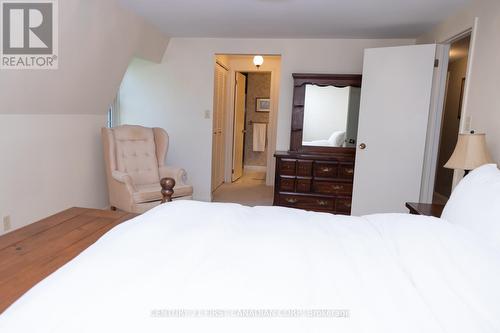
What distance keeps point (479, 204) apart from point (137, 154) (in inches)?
124

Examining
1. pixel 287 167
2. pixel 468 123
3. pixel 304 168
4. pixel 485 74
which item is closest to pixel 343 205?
pixel 304 168

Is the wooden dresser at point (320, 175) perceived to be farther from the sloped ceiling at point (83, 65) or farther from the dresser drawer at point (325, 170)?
the sloped ceiling at point (83, 65)

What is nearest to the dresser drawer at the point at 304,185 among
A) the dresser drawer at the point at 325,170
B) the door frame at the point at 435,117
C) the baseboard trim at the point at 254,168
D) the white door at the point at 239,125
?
the dresser drawer at the point at 325,170

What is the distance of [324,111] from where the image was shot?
13.2 feet

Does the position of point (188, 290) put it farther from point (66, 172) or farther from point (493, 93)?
point (66, 172)

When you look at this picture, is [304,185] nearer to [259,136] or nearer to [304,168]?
[304,168]

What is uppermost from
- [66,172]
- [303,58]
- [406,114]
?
[303,58]

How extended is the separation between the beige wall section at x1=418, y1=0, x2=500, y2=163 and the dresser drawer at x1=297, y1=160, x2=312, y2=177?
167 centimetres

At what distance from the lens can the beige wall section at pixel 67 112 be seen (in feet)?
8.17

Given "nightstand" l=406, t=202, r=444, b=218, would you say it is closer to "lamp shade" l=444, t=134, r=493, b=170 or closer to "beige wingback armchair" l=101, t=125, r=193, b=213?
"lamp shade" l=444, t=134, r=493, b=170

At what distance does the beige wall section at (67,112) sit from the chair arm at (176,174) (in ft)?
2.36

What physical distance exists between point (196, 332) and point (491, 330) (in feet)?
2.21

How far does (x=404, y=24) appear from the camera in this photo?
131 inches

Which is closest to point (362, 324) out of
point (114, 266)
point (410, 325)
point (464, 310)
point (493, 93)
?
point (410, 325)
